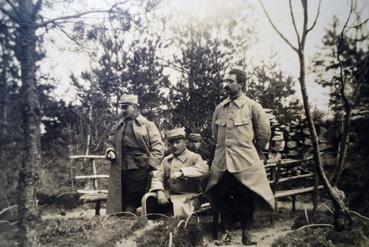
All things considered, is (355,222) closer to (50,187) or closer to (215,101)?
(215,101)

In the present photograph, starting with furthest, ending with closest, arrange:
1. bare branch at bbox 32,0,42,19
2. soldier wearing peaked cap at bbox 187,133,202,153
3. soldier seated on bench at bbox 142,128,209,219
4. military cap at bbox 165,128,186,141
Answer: soldier wearing peaked cap at bbox 187,133,202,153 < bare branch at bbox 32,0,42,19 < military cap at bbox 165,128,186,141 < soldier seated on bench at bbox 142,128,209,219

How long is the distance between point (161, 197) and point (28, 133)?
1776mm

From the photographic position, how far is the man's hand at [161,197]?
3.88 meters

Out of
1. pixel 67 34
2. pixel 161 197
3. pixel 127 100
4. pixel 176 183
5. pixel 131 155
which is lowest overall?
pixel 161 197

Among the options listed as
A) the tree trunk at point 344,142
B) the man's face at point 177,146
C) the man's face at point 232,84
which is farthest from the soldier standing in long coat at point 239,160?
the tree trunk at point 344,142

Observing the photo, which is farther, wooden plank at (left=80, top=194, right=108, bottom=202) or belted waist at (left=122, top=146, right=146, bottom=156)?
wooden plank at (left=80, top=194, right=108, bottom=202)

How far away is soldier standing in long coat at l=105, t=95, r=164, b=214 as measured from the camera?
5.38 meters

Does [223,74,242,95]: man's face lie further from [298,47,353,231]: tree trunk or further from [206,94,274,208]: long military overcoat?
[298,47,353,231]: tree trunk

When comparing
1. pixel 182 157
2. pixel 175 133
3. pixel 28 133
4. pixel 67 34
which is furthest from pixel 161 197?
pixel 67 34

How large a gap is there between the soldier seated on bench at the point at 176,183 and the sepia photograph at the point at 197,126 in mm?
16

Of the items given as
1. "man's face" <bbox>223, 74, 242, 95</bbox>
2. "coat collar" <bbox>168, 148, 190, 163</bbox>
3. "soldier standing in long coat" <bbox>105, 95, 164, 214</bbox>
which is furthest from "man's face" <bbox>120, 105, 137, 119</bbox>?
"man's face" <bbox>223, 74, 242, 95</bbox>

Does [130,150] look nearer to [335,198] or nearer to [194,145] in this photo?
[194,145]

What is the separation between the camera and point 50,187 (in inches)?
341

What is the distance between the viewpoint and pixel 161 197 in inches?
154
